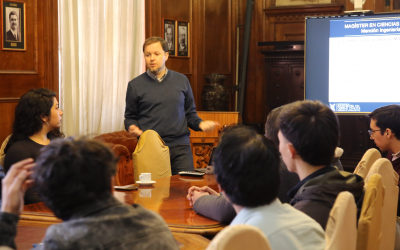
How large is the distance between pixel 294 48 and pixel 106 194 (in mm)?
5553

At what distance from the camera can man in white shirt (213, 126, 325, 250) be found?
1.17m

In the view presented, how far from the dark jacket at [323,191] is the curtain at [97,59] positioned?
328cm

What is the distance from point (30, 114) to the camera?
2.79 meters

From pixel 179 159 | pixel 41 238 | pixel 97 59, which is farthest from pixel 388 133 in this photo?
pixel 97 59

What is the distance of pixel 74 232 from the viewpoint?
3.11 ft

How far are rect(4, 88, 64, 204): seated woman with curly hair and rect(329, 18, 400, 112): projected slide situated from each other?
3.68 metres

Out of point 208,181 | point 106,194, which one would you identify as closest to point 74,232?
point 106,194

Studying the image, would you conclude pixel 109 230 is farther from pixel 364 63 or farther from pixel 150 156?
pixel 364 63

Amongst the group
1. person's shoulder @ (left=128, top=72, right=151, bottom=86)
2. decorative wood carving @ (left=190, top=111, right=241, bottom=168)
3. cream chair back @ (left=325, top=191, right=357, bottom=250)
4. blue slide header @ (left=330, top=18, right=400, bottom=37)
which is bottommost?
decorative wood carving @ (left=190, top=111, right=241, bottom=168)

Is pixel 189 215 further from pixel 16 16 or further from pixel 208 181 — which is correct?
pixel 16 16

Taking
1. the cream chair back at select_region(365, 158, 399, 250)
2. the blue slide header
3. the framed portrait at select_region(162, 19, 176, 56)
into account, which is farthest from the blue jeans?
the blue slide header

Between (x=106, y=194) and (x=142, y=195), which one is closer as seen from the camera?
(x=106, y=194)

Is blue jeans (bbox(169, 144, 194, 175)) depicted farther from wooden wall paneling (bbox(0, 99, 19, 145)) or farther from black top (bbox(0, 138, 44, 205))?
wooden wall paneling (bbox(0, 99, 19, 145))

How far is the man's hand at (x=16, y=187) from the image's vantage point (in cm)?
111
